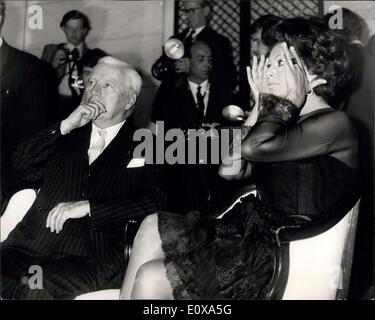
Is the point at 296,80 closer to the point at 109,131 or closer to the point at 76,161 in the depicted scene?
the point at 109,131

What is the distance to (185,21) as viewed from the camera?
451cm

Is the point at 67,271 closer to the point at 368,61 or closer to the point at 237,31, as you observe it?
the point at 368,61

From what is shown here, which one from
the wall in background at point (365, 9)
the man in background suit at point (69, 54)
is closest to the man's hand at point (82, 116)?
the man in background suit at point (69, 54)

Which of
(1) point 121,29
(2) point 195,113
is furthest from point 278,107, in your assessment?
(1) point 121,29

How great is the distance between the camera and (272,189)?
6.78 feet

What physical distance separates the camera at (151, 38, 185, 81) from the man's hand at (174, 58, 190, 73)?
0.11ft

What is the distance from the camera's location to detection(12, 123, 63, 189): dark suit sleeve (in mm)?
2525

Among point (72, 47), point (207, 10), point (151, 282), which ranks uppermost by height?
point (207, 10)

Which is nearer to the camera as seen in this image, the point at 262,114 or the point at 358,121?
the point at 262,114

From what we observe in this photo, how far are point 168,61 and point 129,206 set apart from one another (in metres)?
1.72

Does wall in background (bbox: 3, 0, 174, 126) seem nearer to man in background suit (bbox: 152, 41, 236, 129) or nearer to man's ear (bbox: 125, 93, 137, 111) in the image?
man in background suit (bbox: 152, 41, 236, 129)
